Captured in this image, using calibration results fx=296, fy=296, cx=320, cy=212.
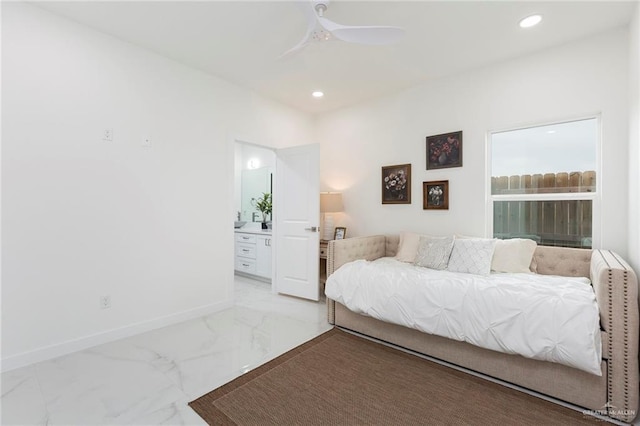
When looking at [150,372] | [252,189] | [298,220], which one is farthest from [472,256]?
[252,189]

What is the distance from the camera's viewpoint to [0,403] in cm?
180

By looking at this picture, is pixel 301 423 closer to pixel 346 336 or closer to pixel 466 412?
pixel 466 412

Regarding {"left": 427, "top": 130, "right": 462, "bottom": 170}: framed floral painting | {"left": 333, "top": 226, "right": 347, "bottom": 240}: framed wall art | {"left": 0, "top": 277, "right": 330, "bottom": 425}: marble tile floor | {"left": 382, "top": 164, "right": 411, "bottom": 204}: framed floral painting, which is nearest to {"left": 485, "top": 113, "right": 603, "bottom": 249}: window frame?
{"left": 427, "top": 130, "right": 462, "bottom": 170}: framed floral painting

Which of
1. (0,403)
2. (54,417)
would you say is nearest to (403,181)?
(54,417)

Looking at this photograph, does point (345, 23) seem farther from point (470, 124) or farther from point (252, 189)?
point (252, 189)

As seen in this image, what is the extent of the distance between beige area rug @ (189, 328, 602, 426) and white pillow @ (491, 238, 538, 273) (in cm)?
114

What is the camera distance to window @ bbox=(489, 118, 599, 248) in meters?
2.78

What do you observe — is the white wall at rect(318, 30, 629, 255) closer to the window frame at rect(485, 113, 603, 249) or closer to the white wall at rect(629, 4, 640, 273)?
the window frame at rect(485, 113, 603, 249)

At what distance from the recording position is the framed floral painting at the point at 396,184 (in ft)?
12.4

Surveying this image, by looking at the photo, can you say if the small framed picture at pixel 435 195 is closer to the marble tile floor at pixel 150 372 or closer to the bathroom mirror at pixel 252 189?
the marble tile floor at pixel 150 372

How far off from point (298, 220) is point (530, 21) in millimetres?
3102

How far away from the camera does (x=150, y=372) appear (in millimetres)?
2141

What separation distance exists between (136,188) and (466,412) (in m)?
3.19

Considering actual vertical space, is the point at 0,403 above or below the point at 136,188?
below
